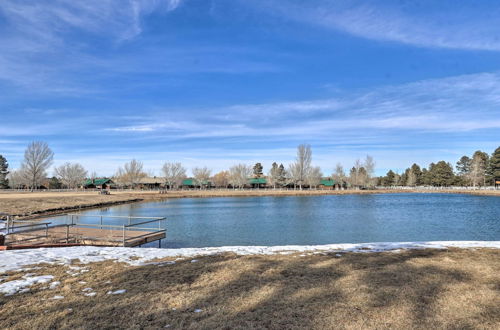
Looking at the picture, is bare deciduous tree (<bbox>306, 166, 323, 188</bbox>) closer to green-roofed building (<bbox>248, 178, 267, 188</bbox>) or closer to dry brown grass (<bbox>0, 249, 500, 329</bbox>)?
green-roofed building (<bbox>248, 178, 267, 188</bbox>)

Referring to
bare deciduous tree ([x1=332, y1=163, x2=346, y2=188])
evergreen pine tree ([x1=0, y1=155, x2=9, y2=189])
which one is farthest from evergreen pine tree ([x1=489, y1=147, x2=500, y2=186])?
evergreen pine tree ([x1=0, y1=155, x2=9, y2=189])

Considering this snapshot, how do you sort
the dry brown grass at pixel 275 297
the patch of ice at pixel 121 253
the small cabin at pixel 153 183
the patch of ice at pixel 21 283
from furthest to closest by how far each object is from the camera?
the small cabin at pixel 153 183 → the patch of ice at pixel 121 253 → the patch of ice at pixel 21 283 → the dry brown grass at pixel 275 297

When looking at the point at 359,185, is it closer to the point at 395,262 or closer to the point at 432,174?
the point at 432,174

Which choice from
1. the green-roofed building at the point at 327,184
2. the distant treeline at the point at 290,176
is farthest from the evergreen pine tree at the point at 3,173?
the green-roofed building at the point at 327,184

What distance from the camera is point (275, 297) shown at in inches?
236

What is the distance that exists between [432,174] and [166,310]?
403ft

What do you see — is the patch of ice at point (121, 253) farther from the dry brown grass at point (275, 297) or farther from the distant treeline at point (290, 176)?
the distant treeline at point (290, 176)

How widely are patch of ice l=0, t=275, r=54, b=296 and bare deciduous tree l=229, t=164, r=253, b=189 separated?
105 m

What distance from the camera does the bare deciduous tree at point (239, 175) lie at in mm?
112812

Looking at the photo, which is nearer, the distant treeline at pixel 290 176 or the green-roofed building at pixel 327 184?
the distant treeline at pixel 290 176

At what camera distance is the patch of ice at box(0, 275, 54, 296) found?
651 centimetres

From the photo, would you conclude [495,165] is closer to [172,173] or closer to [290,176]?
[290,176]

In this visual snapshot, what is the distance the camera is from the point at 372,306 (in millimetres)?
5523

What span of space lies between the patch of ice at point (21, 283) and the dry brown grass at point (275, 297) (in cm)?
30
